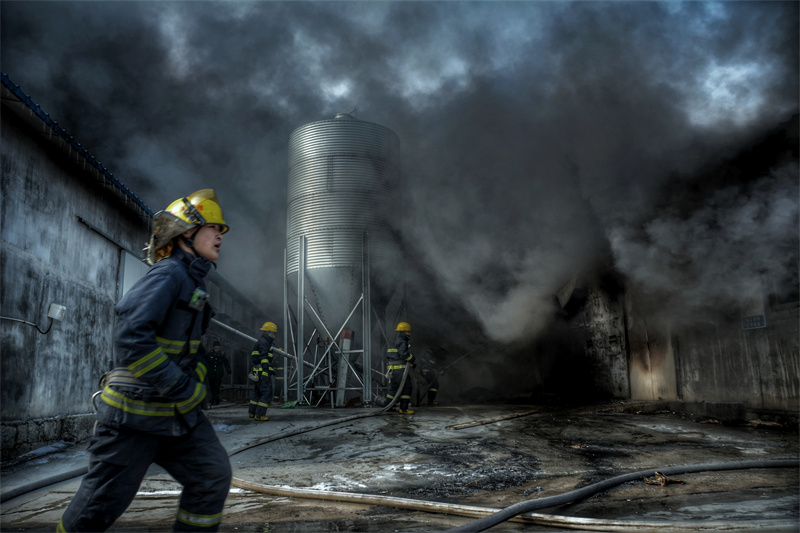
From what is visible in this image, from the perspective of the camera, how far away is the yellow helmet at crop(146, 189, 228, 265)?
101 inches

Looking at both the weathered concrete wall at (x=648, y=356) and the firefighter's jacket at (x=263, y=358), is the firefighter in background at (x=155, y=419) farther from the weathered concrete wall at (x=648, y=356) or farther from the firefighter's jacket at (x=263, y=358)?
the weathered concrete wall at (x=648, y=356)

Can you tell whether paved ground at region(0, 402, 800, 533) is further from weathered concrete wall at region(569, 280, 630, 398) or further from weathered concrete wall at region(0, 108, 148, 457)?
weathered concrete wall at region(569, 280, 630, 398)

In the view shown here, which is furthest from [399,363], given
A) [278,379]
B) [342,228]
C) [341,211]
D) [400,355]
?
[278,379]

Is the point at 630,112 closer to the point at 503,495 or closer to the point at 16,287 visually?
the point at 503,495

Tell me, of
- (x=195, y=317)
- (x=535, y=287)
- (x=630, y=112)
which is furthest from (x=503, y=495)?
(x=535, y=287)

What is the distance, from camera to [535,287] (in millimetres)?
11648

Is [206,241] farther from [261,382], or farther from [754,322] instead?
[754,322]

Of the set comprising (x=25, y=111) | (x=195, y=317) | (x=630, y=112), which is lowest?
(x=195, y=317)

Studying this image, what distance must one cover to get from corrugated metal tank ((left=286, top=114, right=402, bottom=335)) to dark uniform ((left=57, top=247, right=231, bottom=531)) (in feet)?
32.1

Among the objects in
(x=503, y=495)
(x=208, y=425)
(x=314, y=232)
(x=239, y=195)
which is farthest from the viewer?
(x=239, y=195)

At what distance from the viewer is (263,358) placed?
29.8 ft

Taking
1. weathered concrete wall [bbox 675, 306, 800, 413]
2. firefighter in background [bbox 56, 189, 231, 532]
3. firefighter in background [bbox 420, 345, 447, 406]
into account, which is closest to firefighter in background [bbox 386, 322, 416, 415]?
firefighter in background [bbox 420, 345, 447, 406]

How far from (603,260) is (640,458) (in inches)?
226

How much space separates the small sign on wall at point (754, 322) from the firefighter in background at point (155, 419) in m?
7.34
